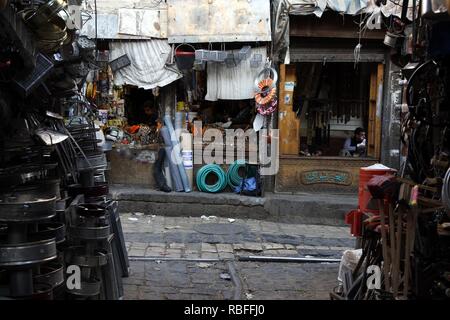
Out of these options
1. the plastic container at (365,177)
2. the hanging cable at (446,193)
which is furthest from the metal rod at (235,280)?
the hanging cable at (446,193)

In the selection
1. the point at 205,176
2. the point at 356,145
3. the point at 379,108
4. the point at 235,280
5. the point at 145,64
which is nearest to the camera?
the point at 235,280

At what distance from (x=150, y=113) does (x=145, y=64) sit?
5.19ft

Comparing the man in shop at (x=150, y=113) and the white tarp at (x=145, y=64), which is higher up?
the white tarp at (x=145, y=64)

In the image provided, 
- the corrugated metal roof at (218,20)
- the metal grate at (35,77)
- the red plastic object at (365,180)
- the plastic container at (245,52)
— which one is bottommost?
the red plastic object at (365,180)

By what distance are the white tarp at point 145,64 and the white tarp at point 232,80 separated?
75cm

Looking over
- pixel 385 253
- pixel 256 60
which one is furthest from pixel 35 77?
pixel 256 60

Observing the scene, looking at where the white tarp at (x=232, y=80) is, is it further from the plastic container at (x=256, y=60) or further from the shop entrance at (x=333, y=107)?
the shop entrance at (x=333, y=107)

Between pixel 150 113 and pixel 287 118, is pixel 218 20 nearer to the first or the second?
pixel 287 118

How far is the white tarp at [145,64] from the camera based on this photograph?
11539 mm

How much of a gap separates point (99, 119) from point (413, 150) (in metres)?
7.96

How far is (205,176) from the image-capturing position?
1195 centimetres

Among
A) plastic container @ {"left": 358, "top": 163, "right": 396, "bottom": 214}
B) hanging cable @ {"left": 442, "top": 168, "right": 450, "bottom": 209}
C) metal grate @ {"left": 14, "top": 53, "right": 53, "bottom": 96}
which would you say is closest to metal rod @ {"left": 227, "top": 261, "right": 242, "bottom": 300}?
plastic container @ {"left": 358, "top": 163, "right": 396, "bottom": 214}

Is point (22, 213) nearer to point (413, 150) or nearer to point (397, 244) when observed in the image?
point (397, 244)

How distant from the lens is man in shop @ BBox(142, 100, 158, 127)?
41.9ft
